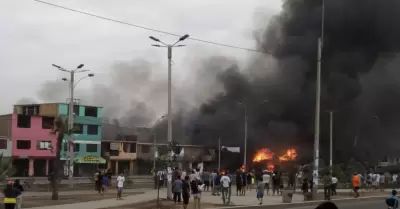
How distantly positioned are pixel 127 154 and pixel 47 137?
41.9 feet

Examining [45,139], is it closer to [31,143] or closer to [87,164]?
[31,143]

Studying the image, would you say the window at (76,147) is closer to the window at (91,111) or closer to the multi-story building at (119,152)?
the multi-story building at (119,152)

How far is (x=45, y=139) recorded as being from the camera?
65375 mm

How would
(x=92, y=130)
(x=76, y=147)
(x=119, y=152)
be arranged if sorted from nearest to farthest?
(x=76, y=147) → (x=92, y=130) → (x=119, y=152)

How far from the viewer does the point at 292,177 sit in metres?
37.5

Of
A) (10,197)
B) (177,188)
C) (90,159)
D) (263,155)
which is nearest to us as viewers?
(10,197)

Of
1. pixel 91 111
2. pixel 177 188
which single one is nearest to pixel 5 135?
pixel 91 111

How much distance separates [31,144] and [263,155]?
1067 inches

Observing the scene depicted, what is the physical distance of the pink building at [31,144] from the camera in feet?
204

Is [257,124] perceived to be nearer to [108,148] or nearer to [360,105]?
[360,105]


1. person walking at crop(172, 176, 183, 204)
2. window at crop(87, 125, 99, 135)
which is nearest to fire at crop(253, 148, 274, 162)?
window at crop(87, 125, 99, 135)

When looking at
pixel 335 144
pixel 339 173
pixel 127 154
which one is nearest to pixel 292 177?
pixel 339 173

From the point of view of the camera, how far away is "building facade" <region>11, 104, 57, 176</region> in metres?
62.0

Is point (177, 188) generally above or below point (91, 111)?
below
